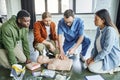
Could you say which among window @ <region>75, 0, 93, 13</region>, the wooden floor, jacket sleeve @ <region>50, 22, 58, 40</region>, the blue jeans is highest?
window @ <region>75, 0, 93, 13</region>

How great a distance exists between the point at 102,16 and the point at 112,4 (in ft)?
9.34

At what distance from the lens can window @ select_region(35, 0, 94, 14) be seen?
202 inches

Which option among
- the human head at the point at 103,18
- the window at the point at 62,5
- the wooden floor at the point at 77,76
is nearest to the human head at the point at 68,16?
the human head at the point at 103,18

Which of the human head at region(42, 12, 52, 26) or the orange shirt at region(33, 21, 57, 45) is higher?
the human head at region(42, 12, 52, 26)

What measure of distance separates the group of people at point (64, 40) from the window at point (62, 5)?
7.62 feet

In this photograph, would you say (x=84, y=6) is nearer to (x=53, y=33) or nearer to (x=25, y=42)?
(x=53, y=33)

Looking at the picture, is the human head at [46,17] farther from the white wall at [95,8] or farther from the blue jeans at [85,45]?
the white wall at [95,8]

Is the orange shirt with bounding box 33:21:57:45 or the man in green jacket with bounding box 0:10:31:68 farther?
the orange shirt with bounding box 33:21:57:45

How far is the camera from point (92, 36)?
4.37m

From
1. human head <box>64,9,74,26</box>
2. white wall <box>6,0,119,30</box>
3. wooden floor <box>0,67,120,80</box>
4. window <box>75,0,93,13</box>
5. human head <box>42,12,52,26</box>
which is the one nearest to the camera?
wooden floor <box>0,67,120,80</box>

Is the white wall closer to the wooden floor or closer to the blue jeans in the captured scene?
the blue jeans

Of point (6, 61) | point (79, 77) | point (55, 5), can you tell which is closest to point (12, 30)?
point (6, 61)

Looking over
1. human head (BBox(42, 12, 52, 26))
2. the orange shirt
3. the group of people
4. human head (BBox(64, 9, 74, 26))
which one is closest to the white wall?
the group of people

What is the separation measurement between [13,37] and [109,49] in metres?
1.23
